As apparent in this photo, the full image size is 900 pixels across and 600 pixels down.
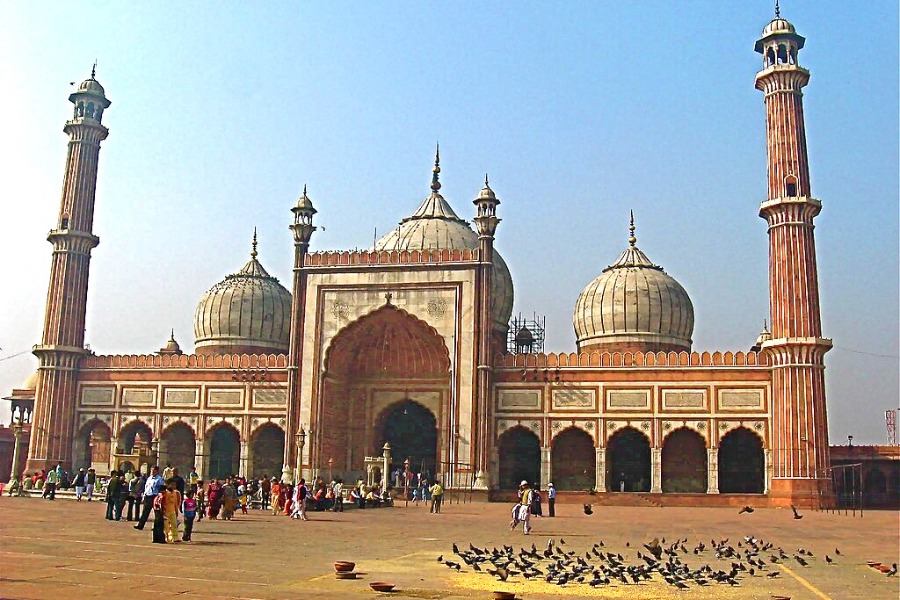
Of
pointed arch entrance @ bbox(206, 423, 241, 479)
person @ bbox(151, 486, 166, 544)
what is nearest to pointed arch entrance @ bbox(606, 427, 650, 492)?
pointed arch entrance @ bbox(206, 423, 241, 479)

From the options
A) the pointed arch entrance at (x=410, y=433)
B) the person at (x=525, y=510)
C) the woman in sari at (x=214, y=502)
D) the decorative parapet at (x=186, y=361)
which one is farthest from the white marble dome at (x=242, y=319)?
the person at (x=525, y=510)

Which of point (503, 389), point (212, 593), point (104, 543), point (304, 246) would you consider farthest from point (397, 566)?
point (304, 246)

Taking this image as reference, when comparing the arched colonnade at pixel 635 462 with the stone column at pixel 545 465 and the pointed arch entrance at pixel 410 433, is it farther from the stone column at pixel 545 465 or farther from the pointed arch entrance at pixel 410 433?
the pointed arch entrance at pixel 410 433

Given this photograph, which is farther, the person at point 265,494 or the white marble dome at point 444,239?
the white marble dome at point 444,239

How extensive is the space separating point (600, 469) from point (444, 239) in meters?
10.1

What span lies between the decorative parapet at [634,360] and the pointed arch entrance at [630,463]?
2.53m

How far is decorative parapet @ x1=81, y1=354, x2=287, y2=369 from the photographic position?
3253 cm

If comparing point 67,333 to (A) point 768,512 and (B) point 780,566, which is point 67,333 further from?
(B) point 780,566

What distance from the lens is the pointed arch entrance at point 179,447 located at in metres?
33.5

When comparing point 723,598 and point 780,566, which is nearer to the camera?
point 723,598

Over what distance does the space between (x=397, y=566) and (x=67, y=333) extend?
27023 mm

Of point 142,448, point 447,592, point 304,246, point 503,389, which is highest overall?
point 304,246

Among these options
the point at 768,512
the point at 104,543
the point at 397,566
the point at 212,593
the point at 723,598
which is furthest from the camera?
the point at 768,512

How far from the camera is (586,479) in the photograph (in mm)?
30609
